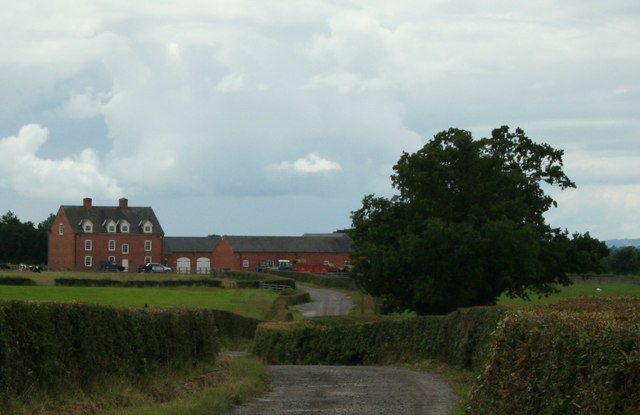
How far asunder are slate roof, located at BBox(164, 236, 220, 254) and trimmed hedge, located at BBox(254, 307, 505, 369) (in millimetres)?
116508

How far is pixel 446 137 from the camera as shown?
6184cm

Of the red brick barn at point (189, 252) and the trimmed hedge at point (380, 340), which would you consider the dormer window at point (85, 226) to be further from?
the trimmed hedge at point (380, 340)

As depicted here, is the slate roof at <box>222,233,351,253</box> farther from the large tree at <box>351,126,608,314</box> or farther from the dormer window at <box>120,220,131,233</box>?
the large tree at <box>351,126,608,314</box>

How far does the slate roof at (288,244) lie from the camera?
6744 inches

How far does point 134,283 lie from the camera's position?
99250 millimetres

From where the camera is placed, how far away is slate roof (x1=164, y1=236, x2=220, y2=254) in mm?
171125

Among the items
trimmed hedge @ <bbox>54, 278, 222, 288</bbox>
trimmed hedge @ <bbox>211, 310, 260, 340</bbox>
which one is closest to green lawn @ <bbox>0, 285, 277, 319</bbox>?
trimmed hedge @ <bbox>211, 310, 260, 340</bbox>

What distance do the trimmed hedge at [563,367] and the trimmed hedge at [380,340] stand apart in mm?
14820

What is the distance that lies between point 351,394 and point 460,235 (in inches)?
1336

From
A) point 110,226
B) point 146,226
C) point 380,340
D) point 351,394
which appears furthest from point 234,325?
point 146,226

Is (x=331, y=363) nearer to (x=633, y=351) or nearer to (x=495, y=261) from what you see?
(x=495, y=261)

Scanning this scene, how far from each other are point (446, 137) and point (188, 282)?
47.8m

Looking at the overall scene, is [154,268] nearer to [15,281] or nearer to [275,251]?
[275,251]

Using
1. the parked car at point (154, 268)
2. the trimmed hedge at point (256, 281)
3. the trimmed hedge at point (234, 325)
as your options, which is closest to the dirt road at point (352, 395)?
the trimmed hedge at point (234, 325)
